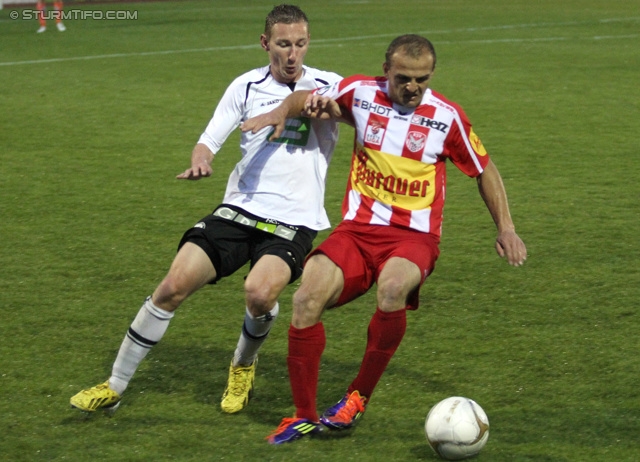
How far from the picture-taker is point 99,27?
81.1 feet

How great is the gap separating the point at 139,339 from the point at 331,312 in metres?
1.84

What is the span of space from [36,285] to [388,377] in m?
2.73

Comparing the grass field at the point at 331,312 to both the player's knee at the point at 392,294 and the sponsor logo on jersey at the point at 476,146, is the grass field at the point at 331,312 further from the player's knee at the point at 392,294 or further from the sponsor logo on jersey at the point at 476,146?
the sponsor logo on jersey at the point at 476,146

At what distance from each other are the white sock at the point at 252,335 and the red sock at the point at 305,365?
444 millimetres

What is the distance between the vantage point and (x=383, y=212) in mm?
5062

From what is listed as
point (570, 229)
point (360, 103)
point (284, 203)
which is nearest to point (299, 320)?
point (284, 203)

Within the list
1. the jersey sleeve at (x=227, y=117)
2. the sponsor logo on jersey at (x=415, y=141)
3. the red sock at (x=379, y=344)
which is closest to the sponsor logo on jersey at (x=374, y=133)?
the sponsor logo on jersey at (x=415, y=141)

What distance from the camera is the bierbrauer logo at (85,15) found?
1072 inches

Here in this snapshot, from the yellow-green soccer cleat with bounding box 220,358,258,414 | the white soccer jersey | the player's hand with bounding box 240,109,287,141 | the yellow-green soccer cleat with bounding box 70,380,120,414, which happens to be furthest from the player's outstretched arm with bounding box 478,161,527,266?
the yellow-green soccer cleat with bounding box 70,380,120,414

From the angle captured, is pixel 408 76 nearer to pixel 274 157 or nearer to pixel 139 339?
pixel 274 157

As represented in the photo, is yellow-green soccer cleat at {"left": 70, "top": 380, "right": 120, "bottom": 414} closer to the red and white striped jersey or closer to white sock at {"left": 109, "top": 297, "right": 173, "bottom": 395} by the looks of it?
white sock at {"left": 109, "top": 297, "right": 173, "bottom": 395}

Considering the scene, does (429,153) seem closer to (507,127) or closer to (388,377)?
(388,377)

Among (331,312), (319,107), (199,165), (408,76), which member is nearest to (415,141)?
(408,76)

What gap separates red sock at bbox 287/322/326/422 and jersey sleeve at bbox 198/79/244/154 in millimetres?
1086
